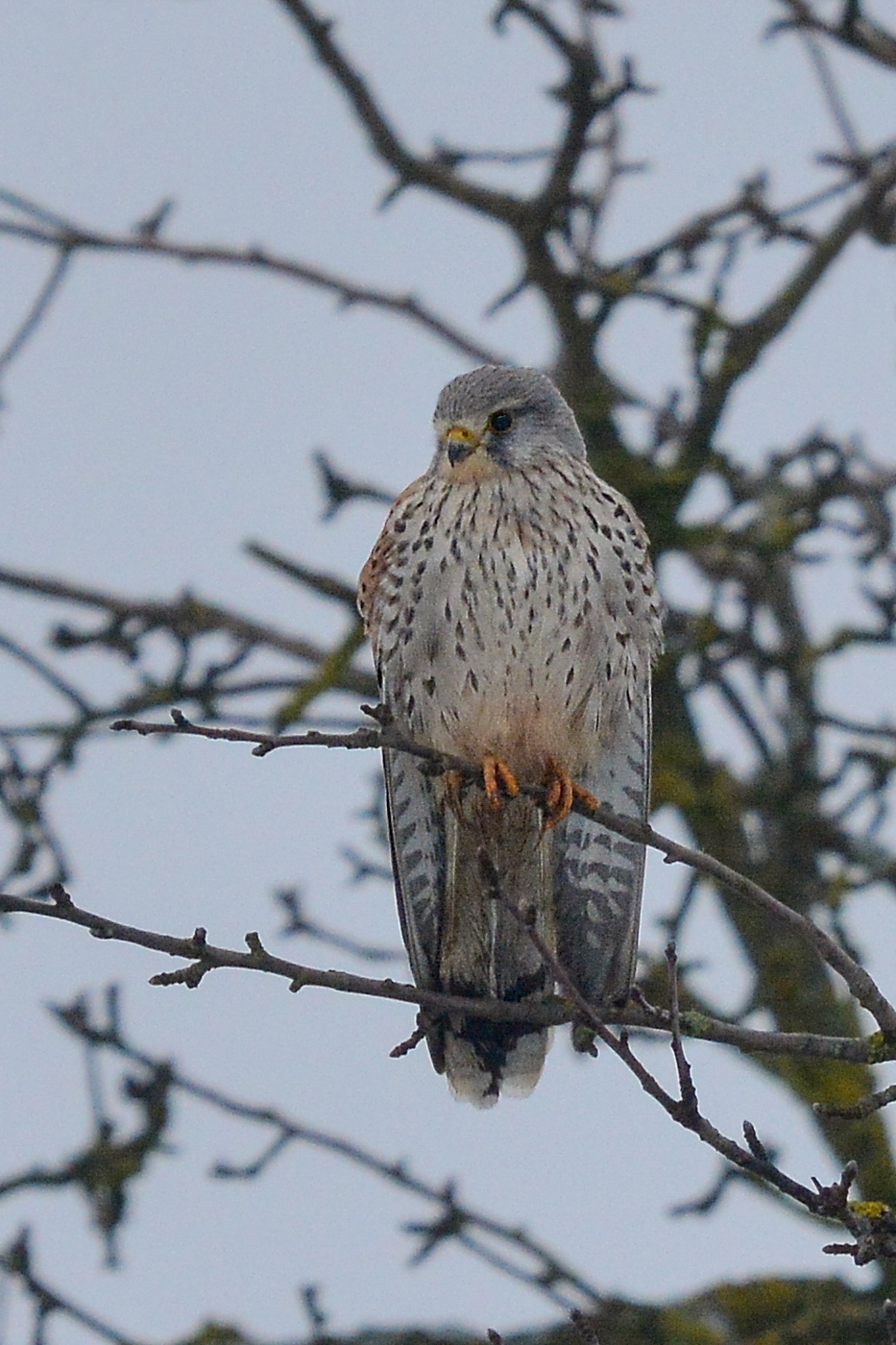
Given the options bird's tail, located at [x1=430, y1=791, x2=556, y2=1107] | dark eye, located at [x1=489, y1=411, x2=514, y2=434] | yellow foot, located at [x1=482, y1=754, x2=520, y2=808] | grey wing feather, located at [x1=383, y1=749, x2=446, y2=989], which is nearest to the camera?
yellow foot, located at [x1=482, y1=754, x2=520, y2=808]

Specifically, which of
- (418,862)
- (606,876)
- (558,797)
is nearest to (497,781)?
(558,797)

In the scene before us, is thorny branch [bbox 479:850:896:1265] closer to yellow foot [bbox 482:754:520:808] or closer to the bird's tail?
yellow foot [bbox 482:754:520:808]

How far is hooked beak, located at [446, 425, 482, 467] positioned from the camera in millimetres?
4914

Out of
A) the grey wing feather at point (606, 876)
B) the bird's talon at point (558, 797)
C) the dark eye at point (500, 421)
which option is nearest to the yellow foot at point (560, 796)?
the bird's talon at point (558, 797)

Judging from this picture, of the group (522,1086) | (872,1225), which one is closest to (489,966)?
(522,1086)

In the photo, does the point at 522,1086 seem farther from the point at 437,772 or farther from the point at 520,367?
the point at 520,367

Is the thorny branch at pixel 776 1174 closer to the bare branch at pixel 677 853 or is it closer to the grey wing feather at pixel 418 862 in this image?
the bare branch at pixel 677 853

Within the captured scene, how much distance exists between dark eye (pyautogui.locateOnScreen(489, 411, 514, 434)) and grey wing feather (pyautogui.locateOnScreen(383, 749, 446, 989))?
0.90 meters

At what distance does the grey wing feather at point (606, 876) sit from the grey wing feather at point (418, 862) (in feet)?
1.03

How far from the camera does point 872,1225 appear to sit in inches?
116

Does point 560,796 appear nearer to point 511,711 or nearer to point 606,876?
point 511,711

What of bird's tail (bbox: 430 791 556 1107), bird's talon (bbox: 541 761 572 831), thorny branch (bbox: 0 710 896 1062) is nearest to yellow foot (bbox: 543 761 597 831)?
bird's talon (bbox: 541 761 572 831)

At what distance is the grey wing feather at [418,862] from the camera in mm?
4754

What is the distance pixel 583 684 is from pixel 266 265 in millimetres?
1976
